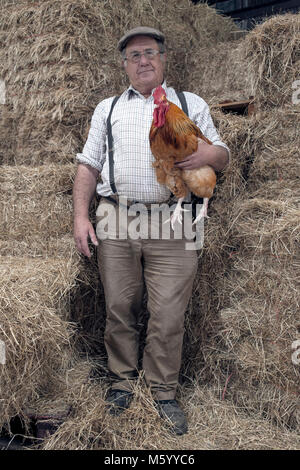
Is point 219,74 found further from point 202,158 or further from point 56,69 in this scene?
point 202,158

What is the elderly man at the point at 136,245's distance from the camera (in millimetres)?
2275

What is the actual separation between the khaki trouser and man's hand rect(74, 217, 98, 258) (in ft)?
0.29

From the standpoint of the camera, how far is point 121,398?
90.4 inches

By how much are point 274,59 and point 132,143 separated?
897mm

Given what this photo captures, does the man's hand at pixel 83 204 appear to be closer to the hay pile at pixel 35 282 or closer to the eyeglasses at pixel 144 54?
the hay pile at pixel 35 282

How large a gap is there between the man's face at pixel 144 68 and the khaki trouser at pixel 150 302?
2.75ft

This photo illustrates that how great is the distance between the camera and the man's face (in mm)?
2354

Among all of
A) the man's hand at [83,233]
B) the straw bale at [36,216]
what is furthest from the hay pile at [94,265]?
the man's hand at [83,233]

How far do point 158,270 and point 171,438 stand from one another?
0.81m

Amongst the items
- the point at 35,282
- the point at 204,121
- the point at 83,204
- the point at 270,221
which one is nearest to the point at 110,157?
the point at 83,204

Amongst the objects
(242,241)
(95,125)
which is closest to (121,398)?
(242,241)

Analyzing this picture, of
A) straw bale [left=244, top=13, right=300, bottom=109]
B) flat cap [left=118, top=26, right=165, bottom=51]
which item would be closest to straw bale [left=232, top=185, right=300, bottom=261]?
straw bale [left=244, top=13, right=300, bottom=109]

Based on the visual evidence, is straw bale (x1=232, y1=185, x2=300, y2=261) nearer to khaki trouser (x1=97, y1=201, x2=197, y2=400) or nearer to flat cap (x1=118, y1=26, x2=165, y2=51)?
khaki trouser (x1=97, y1=201, x2=197, y2=400)

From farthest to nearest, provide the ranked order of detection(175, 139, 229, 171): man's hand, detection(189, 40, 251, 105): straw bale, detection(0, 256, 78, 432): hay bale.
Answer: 1. detection(189, 40, 251, 105): straw bale
2. detection(175, 139, 229, 171): man's hand
3. detection(0, 256, 78, 432): hay bale
